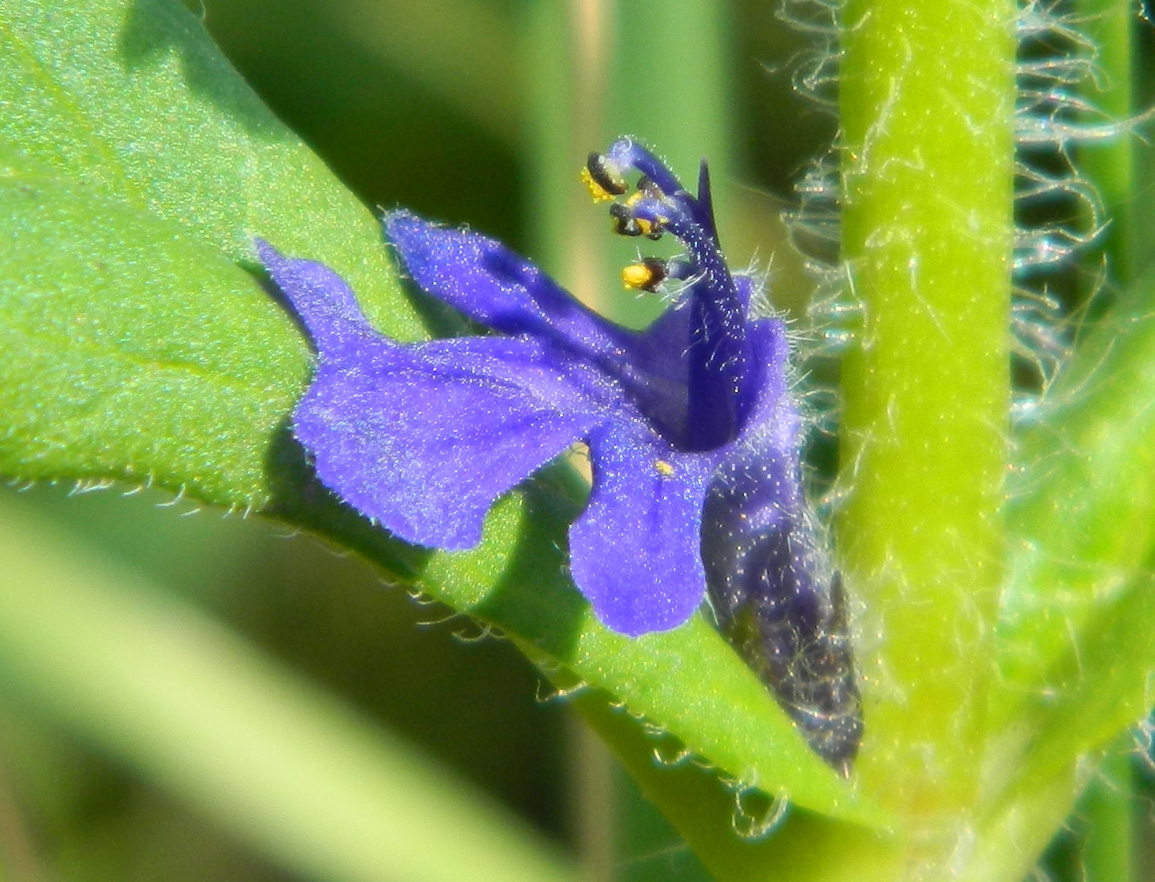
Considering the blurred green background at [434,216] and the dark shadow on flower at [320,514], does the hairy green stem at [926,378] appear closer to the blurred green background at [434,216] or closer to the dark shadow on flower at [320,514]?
the dark shadow on flower at [320,514]

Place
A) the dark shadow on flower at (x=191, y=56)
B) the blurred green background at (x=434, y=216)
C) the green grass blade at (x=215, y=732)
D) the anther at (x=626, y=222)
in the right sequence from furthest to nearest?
the blurred green background at (x=434, y=216) < the green grass blade at (x=215, y=732) < the anther at (x=626, y=222) < the dark shadow on flower at (x=191, y=56)

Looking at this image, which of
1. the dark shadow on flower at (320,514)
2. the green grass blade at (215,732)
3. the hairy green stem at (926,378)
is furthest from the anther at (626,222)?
the green grass blade at (215,732)

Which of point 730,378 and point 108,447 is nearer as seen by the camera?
point 108,447

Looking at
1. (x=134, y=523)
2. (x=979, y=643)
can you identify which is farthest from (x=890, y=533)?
(x=134, y=523)

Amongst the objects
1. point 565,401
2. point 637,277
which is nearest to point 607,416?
point 565,401

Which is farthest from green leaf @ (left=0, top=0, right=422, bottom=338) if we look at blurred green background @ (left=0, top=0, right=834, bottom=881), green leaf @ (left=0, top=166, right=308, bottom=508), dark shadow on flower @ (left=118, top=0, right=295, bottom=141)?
blurred green background @ (left=0, top=0, right=834, bottom=881)

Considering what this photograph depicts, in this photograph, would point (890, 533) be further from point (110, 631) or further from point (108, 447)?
point (110, 631)
